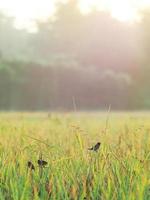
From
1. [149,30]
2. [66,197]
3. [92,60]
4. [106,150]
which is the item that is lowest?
[66,197]

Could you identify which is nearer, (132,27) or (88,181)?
(88,181)

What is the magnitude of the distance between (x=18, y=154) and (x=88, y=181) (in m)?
0.53

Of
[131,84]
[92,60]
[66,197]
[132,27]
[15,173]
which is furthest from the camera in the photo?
[132,27]

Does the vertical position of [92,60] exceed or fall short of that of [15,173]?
it exceeds it

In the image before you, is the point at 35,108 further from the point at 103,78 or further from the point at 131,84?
the point at 131,84

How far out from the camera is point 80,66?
2191cm

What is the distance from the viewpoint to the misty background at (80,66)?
19953 mm

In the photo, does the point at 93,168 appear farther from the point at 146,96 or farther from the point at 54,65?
the point at 146,96

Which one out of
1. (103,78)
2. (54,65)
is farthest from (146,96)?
(54,65)

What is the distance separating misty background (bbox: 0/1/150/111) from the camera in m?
20.0

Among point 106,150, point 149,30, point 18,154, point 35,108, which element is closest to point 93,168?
point 106,150

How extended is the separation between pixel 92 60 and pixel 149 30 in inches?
163

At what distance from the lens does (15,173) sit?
2346mm

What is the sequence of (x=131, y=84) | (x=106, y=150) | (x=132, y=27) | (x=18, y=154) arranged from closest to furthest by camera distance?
(x=106, y=150)
(x=18, y=154)
(x=131, y=84)
(x=132, y=27)
